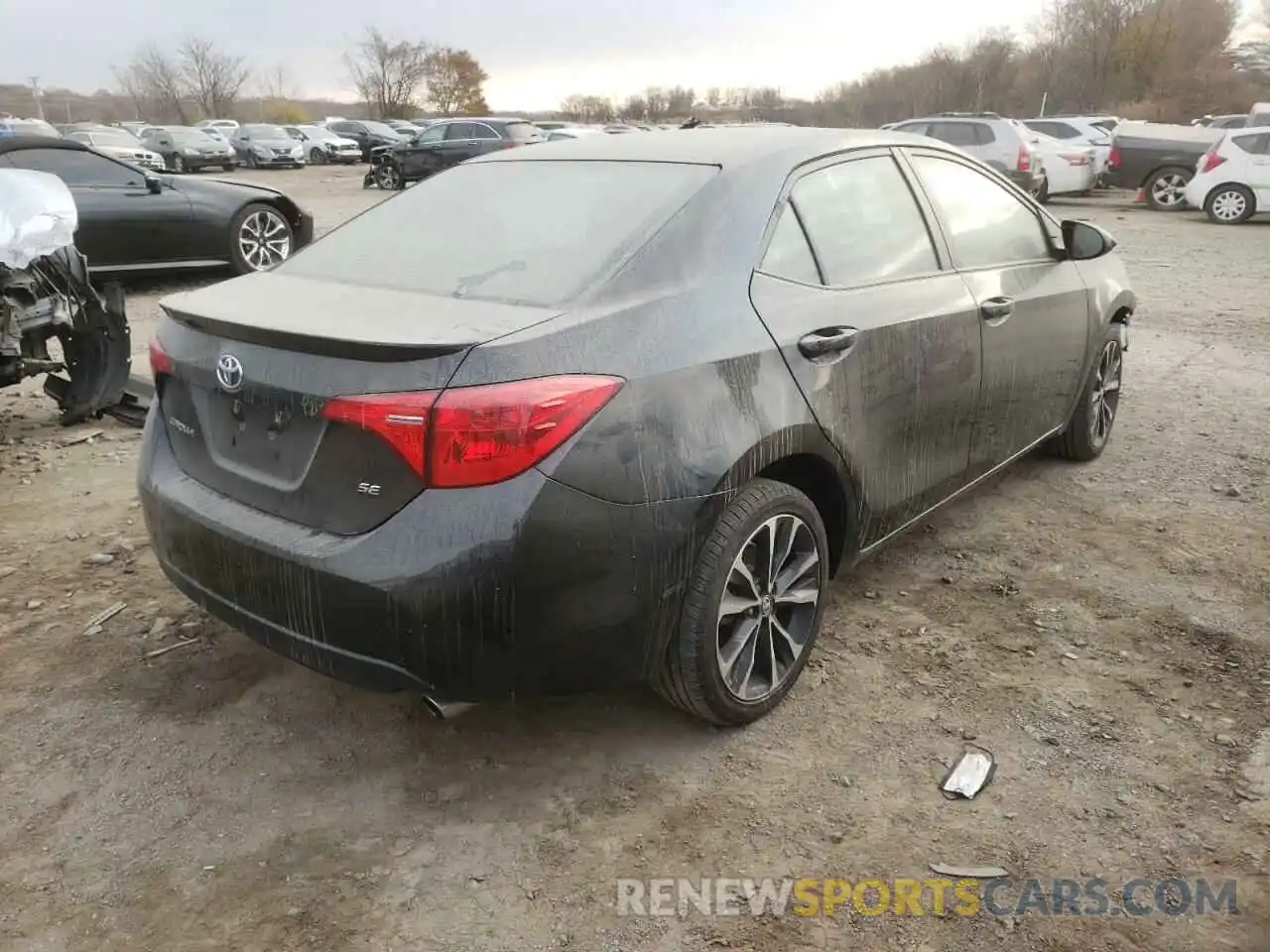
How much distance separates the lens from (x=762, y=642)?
2.80 m

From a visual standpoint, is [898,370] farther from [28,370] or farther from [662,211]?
[28,370]

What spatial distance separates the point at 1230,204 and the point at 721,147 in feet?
52.5

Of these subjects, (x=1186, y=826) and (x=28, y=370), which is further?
(x=28, y=370)

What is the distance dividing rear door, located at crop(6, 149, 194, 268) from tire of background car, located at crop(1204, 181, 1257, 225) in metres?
15.1

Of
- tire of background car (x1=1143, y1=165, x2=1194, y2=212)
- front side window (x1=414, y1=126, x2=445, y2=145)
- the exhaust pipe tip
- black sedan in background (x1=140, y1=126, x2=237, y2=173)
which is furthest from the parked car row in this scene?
black sedan in background (x1=140, y1=126, x2=237, y2=173)

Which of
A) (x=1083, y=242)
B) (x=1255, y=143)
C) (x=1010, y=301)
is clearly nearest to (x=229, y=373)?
(x=1010, y=301)

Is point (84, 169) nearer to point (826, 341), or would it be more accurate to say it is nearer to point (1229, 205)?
point (826, 341)

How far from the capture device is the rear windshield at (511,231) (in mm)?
2570

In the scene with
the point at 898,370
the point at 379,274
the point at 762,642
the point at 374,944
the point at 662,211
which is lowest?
the point at 374,944

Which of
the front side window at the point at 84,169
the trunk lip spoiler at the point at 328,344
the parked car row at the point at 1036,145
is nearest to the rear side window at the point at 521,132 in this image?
the parked car row at the point at 1036,145

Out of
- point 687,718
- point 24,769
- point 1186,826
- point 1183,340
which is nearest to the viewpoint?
point 1186,826

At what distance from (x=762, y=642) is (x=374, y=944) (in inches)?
49.5

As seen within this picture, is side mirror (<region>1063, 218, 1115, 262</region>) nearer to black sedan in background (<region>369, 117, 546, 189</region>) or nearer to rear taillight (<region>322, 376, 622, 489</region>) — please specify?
rear taillight (<region>322, 376, 622, 489</region>)

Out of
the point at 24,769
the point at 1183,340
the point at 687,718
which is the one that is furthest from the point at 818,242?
the point at 1183,340
